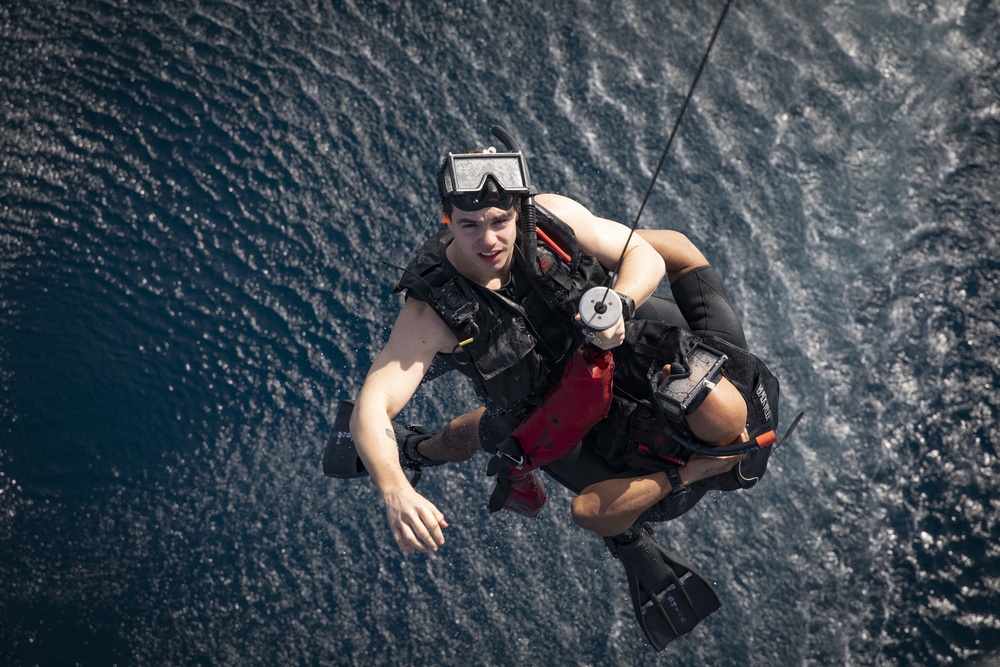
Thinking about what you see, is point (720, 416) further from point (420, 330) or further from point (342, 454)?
point (342, 454)

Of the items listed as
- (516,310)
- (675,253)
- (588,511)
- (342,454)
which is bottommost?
(342,454)

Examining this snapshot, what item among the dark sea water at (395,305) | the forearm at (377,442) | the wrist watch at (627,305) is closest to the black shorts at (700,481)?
the wrist watch at (627,305)

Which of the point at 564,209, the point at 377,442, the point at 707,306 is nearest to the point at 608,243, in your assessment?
the point at 564,209

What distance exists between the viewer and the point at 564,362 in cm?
343

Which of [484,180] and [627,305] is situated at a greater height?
[484,180]

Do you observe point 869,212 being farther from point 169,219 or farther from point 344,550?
point 169,219

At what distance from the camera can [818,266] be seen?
5488mm

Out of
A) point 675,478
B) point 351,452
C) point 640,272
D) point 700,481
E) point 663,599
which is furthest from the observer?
point 351,452

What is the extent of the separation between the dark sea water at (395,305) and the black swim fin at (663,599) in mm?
584

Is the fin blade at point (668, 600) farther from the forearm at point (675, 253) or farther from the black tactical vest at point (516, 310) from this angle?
the forearm at point (675, 253)

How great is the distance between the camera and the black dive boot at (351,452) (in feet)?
13.7

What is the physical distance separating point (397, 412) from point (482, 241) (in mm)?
693

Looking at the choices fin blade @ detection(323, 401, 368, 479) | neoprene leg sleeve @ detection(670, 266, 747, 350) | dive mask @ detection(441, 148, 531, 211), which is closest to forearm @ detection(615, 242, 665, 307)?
neoprene leg sleeve @ detection(670, 266, 747, 350)

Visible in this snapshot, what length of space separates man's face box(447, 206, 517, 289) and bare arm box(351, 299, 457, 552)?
0.80 ft
